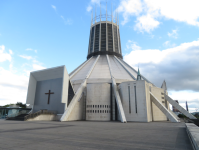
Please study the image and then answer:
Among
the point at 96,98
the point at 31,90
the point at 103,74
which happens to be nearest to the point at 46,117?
the point at 31,90

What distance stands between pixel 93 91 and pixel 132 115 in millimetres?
7594

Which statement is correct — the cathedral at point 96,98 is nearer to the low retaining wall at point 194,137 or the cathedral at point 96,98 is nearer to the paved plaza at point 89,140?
the paved plaza at point 89,140

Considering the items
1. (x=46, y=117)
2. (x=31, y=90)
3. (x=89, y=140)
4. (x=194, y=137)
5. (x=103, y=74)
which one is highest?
(x=103, y=74)

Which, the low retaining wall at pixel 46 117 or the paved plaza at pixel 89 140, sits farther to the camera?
the low retaining wall at pixel 46 117

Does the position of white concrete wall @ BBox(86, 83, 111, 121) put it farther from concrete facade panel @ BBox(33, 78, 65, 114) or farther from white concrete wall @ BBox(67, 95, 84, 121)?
concrete facade panel @ BBox(33, 78, 65, 114)

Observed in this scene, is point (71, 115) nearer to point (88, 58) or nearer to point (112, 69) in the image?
point (112, 69)

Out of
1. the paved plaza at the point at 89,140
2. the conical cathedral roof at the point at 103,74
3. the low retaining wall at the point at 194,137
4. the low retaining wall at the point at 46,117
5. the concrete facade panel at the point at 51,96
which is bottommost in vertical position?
the low retaining wall at the point at 46,117

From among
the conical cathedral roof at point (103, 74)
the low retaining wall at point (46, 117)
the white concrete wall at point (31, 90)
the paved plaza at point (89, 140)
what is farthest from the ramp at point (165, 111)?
the white concrete wall at point (31, 90)

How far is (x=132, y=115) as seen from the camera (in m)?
21.5

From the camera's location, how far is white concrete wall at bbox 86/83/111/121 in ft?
76.4

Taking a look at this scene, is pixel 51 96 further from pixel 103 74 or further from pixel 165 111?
pixel 165 111

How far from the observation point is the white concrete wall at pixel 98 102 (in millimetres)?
23281

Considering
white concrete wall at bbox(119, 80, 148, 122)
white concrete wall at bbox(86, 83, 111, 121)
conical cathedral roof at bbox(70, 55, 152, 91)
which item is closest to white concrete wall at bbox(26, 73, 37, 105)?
conical cathedral roof at bbox(70, 55, 152, 91)

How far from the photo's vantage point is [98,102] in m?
24.0
